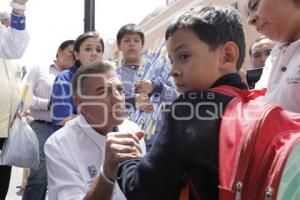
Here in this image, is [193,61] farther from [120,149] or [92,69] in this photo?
[92,69]

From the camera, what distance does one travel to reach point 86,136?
1890mm

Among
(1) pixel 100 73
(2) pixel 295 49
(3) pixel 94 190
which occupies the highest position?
(2) pixel 295 49

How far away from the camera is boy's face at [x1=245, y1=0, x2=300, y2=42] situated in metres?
1.20

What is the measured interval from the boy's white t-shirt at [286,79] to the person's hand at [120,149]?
359 millimetres

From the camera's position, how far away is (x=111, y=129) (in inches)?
77.2

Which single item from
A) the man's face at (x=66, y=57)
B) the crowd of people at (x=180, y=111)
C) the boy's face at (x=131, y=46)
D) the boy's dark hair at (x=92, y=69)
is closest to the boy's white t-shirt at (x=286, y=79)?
the crowd of people at (x=180, y=111)

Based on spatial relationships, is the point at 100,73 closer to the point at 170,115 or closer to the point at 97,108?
the point at 97,108

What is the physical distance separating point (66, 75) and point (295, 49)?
2.24 metres

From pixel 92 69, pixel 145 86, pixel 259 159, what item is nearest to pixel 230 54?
pixel 259 159

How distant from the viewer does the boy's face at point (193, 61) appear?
41.4 inches

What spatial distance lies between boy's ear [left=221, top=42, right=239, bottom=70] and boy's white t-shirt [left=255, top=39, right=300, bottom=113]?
126 mm

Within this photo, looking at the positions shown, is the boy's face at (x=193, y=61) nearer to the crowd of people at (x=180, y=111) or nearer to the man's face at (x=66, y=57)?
the crowd of people at (x=180, y=111)

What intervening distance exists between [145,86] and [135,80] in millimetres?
369

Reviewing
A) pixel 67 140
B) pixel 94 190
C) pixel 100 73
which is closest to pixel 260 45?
pixel 100 73
